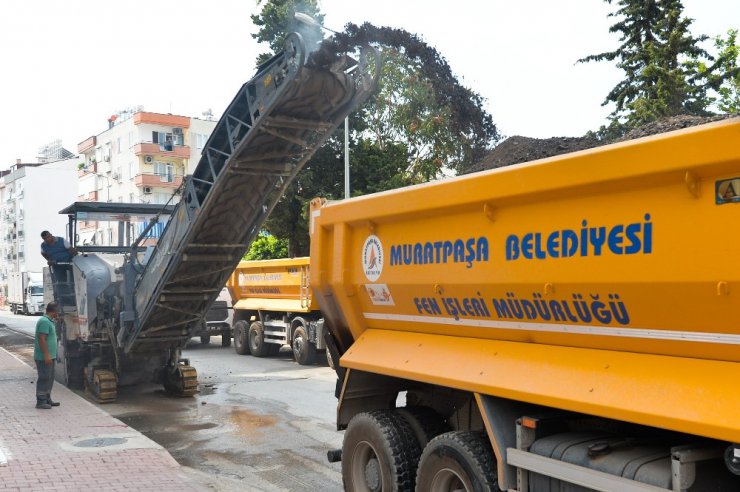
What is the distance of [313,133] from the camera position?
8.95 m

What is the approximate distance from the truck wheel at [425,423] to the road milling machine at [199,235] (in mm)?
3705

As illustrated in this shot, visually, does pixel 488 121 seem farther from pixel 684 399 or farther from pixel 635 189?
pixel 684 399

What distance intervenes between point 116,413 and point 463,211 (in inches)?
315

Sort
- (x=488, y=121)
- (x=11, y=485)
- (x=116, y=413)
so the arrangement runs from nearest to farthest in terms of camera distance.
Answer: (x=11, y=485)
(x=488, y=121)
(x=116, y=413)

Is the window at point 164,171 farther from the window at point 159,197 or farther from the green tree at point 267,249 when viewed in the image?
the green tree at point 267,249

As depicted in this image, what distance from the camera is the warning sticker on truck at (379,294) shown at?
575cm

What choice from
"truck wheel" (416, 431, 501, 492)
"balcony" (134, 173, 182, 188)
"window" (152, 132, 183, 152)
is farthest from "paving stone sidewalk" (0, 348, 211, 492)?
"window" (152, 132, 183, 152)

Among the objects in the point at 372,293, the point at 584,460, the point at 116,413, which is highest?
the point at 372,293

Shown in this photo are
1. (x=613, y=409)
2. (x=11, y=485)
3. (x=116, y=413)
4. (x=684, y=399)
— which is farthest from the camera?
(x=116, y=413)

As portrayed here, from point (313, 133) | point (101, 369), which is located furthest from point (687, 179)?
point (101, 369)

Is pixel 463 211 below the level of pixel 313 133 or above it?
below

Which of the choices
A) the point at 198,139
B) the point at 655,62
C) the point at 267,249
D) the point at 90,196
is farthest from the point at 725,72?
the point at 90,196

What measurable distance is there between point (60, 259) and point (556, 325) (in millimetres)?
11119

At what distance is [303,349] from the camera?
1631 cm
